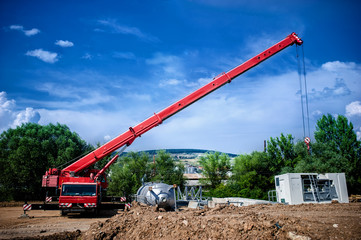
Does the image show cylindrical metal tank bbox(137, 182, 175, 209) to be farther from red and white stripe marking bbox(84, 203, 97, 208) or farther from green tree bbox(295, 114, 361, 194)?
green tree bbox(295, 114, 361, 194)

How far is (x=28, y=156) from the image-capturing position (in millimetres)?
32875

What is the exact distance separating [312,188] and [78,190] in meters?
17.6

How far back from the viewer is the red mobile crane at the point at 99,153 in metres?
14.7

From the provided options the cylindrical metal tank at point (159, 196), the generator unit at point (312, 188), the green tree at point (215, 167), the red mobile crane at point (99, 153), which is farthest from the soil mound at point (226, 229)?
the green tree at point (215, 167)

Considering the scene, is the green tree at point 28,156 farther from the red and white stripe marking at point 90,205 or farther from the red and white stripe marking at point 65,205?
the red and white stripe marking at point 90,205

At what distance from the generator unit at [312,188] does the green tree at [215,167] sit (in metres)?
23.2

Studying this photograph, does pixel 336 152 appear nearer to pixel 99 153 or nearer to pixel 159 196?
pixel 159 196

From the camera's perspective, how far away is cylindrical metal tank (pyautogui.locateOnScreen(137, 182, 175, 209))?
48.8ft

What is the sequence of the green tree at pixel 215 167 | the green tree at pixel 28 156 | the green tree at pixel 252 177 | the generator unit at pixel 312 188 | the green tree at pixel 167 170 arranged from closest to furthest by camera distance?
1. the generator unit at pixel 312 188
2. the green tree at pixel 28 156
3. the green tree at pixel 252 177
4. the green tree at pixel 167 170
5. the green tree at pixel 215 167

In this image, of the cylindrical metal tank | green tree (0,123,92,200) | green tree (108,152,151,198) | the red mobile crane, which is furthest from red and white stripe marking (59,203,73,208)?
green tree (0,123,92,200)

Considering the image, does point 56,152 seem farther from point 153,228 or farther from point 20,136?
point 153,228

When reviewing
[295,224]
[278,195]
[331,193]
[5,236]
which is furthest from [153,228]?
[331,193]

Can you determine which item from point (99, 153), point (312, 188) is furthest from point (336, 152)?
point (99, 153)

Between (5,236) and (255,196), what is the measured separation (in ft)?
104
